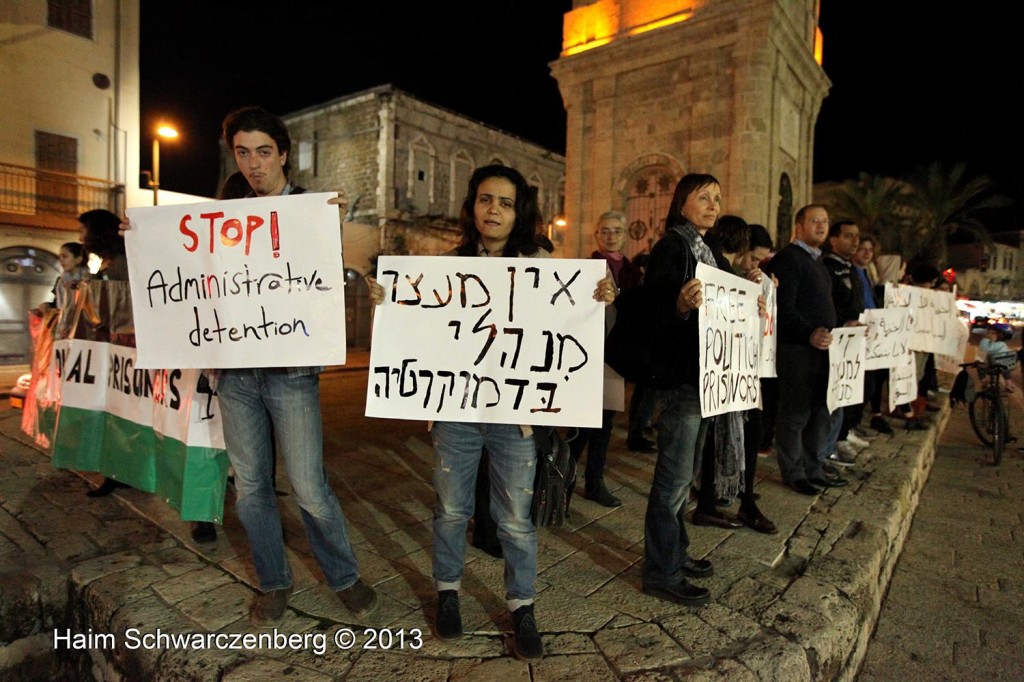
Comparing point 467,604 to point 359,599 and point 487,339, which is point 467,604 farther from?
point 487,339

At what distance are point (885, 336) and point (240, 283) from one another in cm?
549

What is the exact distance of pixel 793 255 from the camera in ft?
13.6

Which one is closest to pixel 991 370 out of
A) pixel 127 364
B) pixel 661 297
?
pixel 661 297

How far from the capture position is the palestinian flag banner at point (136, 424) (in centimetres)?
293

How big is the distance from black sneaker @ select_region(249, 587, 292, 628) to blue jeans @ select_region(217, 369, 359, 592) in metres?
0.04

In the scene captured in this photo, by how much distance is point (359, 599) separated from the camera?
2484mm

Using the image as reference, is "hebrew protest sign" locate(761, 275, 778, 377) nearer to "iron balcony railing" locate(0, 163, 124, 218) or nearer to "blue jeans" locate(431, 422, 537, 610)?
"blue jeans" locate(431, 422, 537, 610)

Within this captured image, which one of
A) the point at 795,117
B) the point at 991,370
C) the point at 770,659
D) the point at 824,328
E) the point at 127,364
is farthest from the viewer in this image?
the point at 795,117

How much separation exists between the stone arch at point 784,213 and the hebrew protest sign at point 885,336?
7235mm

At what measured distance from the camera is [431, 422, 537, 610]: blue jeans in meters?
2.28

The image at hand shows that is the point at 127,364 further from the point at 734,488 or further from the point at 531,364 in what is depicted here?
the point at 734,488

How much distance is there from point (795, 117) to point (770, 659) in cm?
1371

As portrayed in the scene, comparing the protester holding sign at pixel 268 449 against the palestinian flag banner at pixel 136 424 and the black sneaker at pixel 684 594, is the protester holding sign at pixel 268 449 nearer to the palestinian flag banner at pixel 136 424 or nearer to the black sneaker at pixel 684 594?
the palestinian flag banner at pixel 136 424

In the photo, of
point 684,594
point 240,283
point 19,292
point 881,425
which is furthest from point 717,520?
point 19,292
